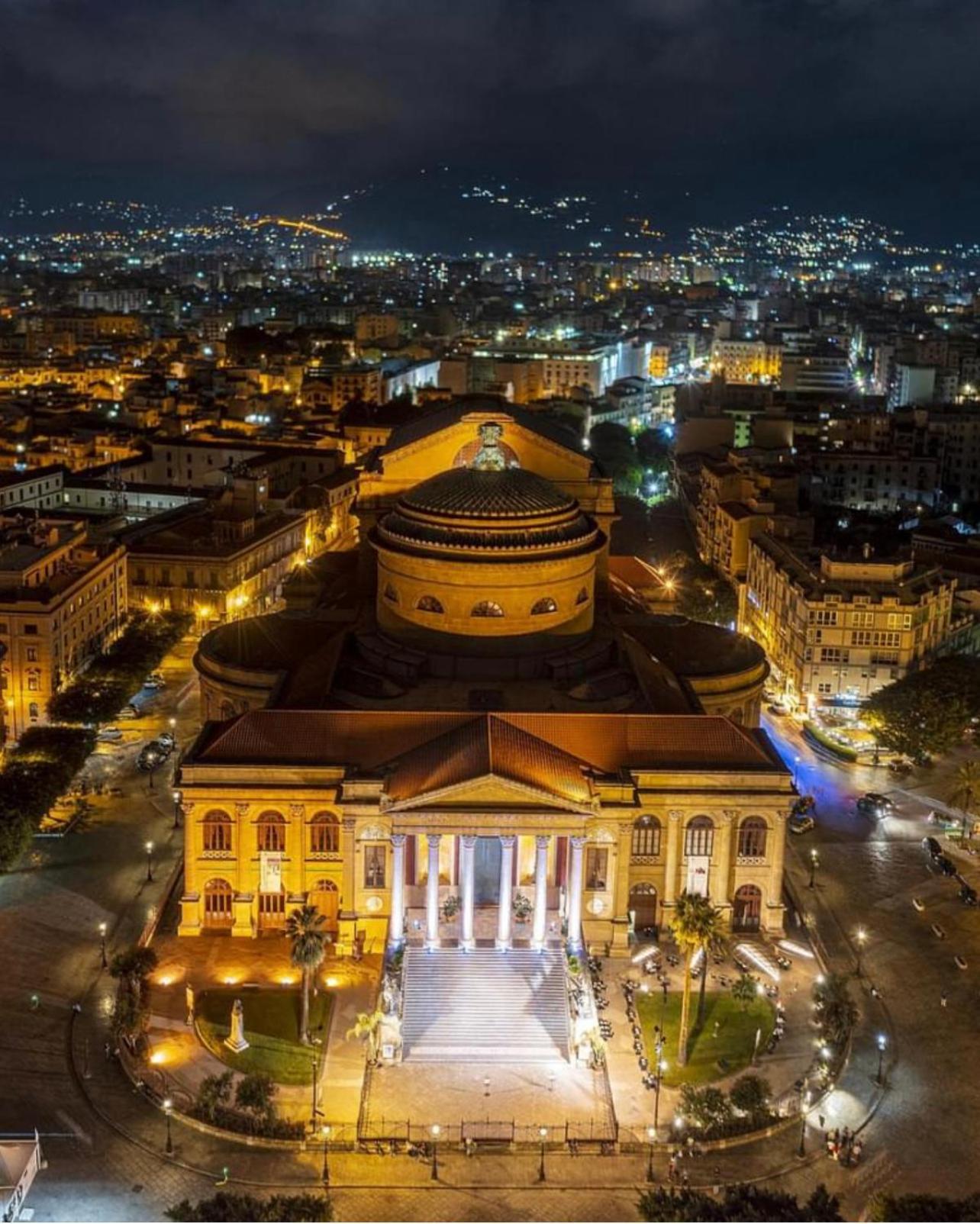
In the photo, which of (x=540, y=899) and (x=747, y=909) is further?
(x=747, y=909)

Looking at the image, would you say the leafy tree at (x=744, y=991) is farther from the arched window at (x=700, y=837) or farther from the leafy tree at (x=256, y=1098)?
the leafy tree at (x=256, y=1098)

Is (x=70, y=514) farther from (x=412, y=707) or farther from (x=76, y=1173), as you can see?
(x=76, y=1173)

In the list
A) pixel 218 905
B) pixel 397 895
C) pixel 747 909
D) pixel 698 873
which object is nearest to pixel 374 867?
pixel 397 895

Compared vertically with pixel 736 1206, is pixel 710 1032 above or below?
below

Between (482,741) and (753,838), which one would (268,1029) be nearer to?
(482,741)

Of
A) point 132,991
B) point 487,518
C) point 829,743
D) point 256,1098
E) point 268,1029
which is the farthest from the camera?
point 829,743

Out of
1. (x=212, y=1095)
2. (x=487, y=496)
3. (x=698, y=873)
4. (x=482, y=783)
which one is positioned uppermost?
(x=487, y=496)

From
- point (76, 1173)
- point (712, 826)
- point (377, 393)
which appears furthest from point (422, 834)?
point (377, 393)
